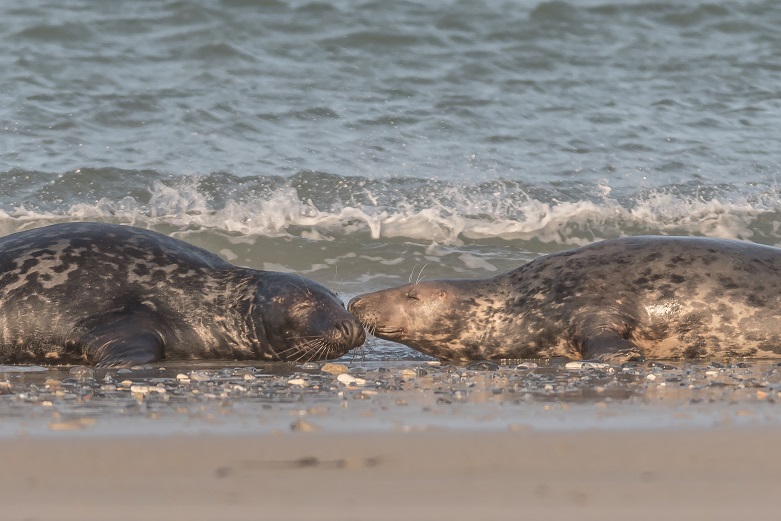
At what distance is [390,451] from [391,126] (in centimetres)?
1072

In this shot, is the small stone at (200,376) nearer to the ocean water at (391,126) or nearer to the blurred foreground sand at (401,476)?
the blurred foreground sand at (401,476)

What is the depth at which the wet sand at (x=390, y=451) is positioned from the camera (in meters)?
2.55

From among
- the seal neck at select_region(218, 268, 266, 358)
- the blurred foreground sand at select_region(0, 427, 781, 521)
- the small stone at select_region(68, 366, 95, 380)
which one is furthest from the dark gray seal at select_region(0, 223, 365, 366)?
the blurred foreground sand at select_region(0, 427, 781, 521)

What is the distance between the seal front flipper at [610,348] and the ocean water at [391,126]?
2.74m

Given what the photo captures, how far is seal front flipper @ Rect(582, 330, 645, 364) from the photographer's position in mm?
5887

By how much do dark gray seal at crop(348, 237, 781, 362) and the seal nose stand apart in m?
0.55

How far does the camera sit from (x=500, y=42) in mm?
16562

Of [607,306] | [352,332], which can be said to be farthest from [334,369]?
[607,306]

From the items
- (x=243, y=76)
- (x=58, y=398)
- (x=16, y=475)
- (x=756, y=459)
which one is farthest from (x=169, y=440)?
(x=243, y=76)

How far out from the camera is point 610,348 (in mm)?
6051

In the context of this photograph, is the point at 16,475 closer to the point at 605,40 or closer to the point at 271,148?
the point at 271,148

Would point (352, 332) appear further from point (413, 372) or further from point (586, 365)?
point (586, 365)

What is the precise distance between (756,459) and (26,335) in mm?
4143

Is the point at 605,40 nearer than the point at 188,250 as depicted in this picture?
No
